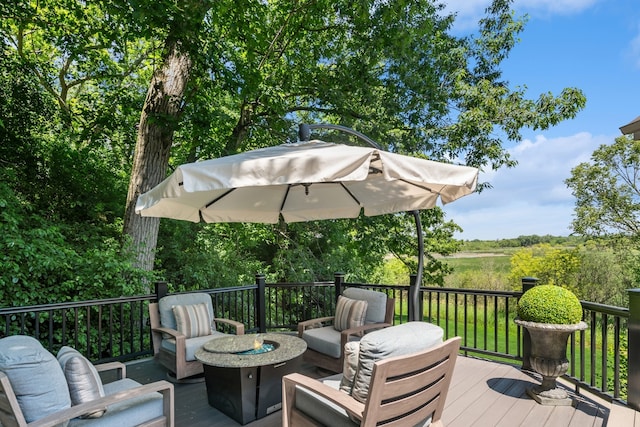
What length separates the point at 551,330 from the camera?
10.3 feet

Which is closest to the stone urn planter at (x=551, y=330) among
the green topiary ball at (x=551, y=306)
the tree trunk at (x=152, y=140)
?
the green topiary ball at (x=551, y=306)

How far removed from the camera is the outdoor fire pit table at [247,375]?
2932 millimetres

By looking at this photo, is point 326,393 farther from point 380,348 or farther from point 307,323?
point 307,323

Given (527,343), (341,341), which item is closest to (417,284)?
(341,341)

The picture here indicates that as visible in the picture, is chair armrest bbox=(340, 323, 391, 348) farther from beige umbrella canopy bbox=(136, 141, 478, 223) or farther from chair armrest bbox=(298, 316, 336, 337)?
beige umbrella canopy bbox=(136, 141, 478, 223)

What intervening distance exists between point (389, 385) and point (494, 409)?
6.08 ft

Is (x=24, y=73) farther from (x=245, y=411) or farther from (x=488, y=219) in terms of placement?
(x=488, y=219)

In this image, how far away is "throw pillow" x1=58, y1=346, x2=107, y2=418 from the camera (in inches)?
84.7

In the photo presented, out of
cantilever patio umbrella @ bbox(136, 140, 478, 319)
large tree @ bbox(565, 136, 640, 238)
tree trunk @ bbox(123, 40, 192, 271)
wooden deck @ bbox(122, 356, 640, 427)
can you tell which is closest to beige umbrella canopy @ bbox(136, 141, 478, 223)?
cantilever patio umbrella @ bbox(136, 140, 478, 319)

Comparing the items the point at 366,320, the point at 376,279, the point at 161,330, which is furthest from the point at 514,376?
the point at 376,279

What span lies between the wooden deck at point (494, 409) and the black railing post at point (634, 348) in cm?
13

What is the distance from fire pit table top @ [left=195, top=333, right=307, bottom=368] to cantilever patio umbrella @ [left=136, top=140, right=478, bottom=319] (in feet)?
4.48

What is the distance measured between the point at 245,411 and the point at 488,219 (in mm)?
15482

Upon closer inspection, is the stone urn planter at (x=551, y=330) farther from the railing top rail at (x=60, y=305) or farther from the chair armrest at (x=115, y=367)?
the railing top rail at (x=60, y=305)
